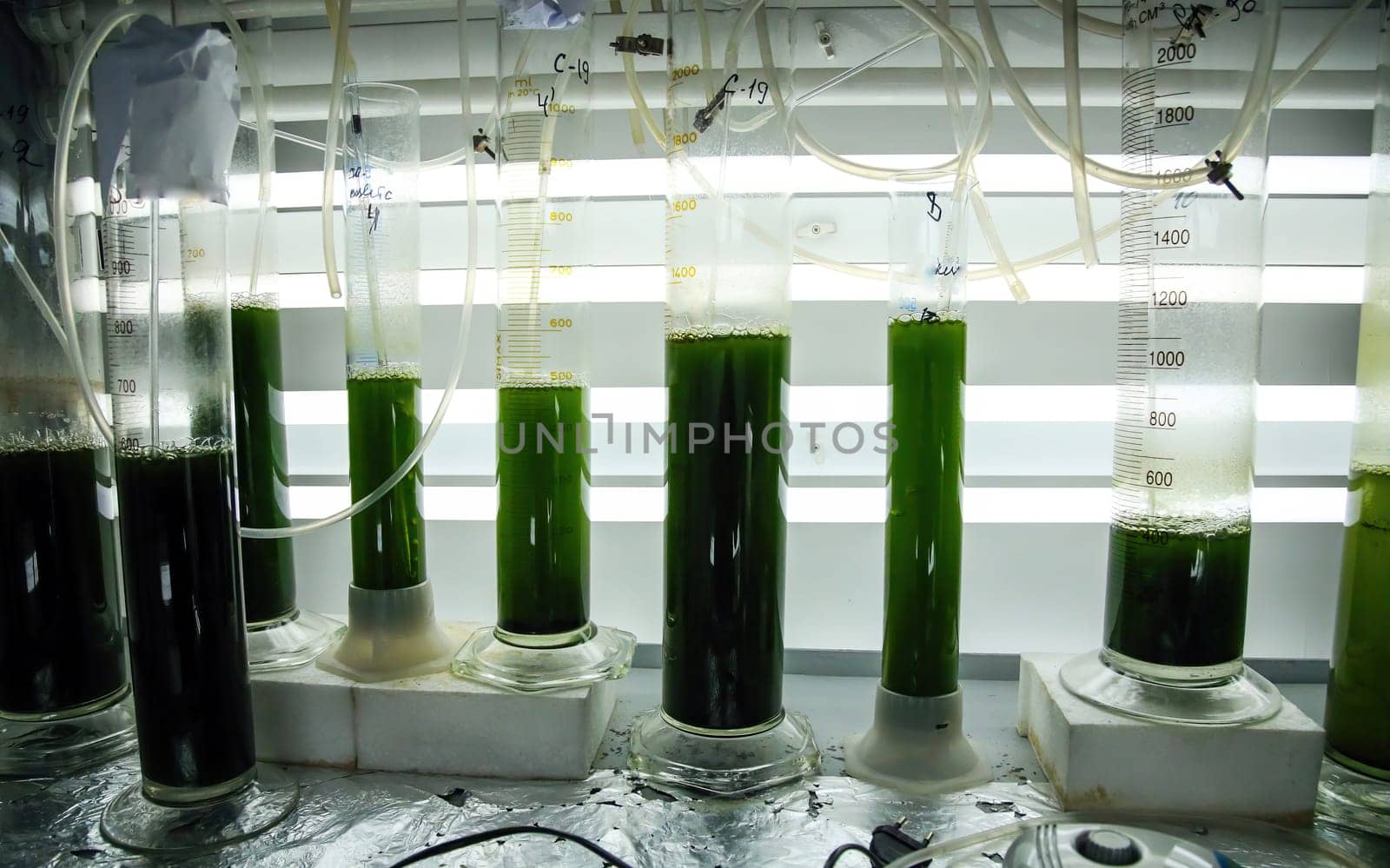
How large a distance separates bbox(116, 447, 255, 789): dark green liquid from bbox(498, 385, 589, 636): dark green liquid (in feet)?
0.96

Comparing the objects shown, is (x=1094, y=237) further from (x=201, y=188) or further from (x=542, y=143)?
(x=201, y=188)

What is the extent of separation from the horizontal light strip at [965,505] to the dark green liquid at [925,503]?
0.30 metres

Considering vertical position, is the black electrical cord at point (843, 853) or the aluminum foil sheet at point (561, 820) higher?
the black electrical cord at point (843, 853)

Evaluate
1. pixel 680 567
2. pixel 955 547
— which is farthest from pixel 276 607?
pixel 955 547

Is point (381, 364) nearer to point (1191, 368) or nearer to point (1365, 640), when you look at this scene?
point (1191, 368)

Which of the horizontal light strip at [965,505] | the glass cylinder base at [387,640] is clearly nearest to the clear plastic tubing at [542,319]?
the glass cylinder base at [387,640]

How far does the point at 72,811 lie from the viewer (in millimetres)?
918

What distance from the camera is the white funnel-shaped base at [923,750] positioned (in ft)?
3.10

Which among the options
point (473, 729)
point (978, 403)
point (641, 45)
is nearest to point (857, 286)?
point (978, 403)

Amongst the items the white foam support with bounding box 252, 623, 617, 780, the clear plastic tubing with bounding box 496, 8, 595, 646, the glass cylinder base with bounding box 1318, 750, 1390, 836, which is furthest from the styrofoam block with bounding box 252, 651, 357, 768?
the glass cylinder base with bounding box 1318, 750, 1390, 836

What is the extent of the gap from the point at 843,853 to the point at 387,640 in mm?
591

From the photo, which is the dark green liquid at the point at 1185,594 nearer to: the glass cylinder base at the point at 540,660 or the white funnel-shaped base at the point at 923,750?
the white funnel-shaped base at the point at 923,750

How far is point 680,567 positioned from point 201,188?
2.00 ft

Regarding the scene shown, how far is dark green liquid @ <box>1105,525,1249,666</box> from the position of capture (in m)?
0.88
